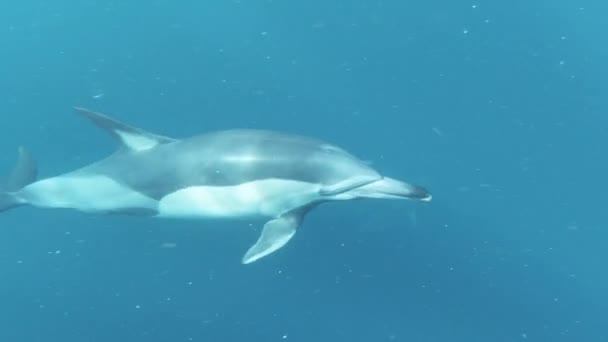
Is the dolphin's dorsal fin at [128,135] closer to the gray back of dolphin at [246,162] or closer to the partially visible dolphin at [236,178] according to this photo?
the partially visible dolphin at [236,178]

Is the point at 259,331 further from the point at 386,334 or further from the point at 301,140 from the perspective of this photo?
the point at 301,140

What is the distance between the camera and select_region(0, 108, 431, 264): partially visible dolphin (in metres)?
7.78

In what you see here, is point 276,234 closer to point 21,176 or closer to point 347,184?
point 347,184

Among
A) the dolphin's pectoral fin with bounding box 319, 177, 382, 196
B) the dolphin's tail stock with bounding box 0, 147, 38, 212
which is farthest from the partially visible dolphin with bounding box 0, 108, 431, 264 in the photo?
the dolphin's tail stock with bounding box 0, 147, 38, 212

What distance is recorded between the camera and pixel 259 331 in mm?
10141

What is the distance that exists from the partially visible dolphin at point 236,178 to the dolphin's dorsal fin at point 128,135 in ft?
0.04

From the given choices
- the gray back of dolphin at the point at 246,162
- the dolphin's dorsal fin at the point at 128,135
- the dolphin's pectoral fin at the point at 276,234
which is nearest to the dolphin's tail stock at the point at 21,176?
the dolphin's dorsal fin at the point at 128,135

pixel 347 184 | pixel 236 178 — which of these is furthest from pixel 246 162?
pixel 347 184

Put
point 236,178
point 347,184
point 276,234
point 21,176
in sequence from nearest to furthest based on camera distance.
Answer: point 347,184
point 236,178
point 276,234
point 21,176

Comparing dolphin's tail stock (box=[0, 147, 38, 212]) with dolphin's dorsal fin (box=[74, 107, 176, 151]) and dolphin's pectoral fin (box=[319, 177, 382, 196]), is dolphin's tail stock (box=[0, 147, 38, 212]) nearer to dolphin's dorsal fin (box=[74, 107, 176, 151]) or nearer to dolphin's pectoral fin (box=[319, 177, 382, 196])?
dolphin's dorsal fin (box=[74, 107, 176, 151])

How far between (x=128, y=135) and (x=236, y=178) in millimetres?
1457

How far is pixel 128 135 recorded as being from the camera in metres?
8.12

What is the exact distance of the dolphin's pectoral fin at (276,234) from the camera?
7.84 metres

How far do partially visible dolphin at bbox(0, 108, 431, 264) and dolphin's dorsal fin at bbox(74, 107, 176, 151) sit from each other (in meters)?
0.01
